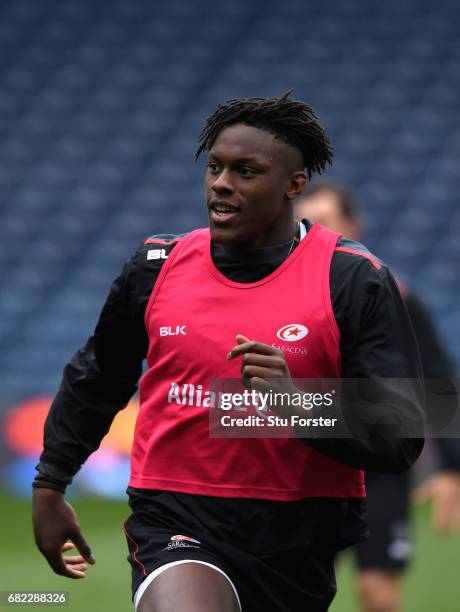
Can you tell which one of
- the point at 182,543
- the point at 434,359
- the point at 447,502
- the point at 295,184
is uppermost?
the point at 434,359

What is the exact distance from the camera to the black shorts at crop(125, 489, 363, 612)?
3.18 m

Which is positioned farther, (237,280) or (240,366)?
(237,280)

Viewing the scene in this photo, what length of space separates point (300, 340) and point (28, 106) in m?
12.6

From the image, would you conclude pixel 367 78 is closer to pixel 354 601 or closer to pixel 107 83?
pixel 107 83

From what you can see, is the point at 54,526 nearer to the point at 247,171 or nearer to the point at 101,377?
the point at 101,377

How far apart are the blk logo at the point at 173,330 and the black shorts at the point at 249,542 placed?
1.52 ft

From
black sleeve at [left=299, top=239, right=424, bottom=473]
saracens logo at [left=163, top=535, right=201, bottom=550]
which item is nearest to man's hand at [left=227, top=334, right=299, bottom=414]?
black sleeve at [left=299, top=239, right=424, bottom=473]

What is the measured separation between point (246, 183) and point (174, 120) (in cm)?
1224

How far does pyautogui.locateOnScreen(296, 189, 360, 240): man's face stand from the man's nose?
7.50 feet

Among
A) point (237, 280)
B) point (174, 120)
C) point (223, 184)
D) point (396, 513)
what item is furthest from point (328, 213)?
point (174, 120)

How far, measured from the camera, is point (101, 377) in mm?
3613

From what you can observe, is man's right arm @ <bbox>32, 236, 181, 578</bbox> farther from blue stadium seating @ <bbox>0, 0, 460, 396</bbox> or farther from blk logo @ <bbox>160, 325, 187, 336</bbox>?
blue stadium seating @ <bbox>0, 0, 460, 396</bbox>

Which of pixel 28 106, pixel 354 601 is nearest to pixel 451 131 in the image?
pixel 28 106

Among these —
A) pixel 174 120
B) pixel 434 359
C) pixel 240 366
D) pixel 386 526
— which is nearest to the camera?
pixel 240 366
